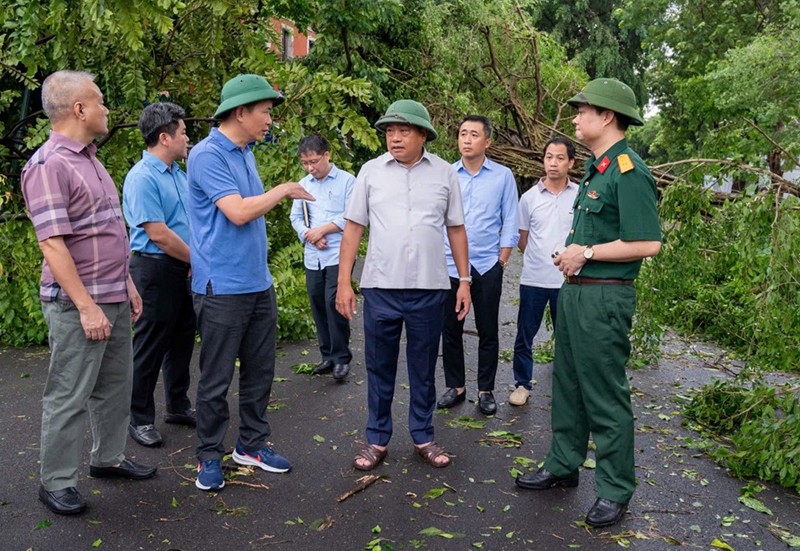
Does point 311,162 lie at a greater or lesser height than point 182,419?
greater

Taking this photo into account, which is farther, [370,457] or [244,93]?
[370,457]

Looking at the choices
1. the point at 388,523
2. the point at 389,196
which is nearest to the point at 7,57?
the point at 389,196

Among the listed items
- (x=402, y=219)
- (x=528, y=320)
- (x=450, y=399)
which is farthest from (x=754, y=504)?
(x=402, y=219)

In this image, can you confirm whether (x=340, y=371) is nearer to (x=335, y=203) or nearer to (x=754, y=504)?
(x=335, y=203)

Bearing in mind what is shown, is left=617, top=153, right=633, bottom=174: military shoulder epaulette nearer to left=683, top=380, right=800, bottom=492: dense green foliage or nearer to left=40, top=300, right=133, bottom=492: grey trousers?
left=683, top=380, right=800, bottom=492: dense green foliage

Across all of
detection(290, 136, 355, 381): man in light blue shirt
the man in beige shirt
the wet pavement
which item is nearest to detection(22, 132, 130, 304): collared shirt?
the wet pavement

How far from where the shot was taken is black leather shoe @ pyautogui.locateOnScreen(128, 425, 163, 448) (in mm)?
4750

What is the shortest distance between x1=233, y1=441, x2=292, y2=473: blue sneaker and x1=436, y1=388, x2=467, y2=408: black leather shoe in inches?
63.8

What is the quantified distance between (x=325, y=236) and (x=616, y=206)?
3206 millimetres

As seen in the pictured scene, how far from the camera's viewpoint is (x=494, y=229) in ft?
18.4

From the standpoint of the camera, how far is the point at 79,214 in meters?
3.71

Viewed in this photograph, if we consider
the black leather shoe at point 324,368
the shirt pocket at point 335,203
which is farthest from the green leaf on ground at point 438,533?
the shirt pocket at point 335,203

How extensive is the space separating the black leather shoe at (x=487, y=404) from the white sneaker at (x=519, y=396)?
189 millimetres

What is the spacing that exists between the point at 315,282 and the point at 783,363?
378cm
